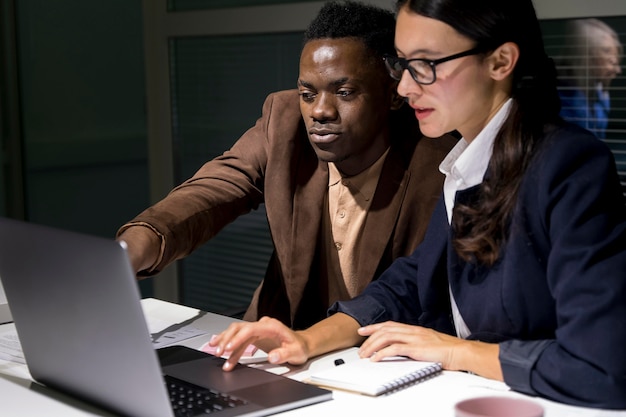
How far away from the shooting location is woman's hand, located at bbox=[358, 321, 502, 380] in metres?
1.60

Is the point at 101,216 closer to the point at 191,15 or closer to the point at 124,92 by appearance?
the point at 124,92

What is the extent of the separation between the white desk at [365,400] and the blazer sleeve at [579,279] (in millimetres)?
36

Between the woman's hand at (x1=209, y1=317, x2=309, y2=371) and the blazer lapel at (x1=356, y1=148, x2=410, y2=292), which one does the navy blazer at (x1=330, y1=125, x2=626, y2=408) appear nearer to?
the woman's hand at (x1=209, y1=317, x2=309, y2=371)

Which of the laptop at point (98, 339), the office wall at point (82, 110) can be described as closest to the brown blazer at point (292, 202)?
the laptop at point (98, 339)

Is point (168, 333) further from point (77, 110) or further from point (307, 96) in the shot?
point (77, 110)

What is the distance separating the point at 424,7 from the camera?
170 cm

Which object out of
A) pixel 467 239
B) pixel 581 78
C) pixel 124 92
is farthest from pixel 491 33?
pixel 124 92

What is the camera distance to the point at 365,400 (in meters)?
1.53

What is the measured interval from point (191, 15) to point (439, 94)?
2407mm

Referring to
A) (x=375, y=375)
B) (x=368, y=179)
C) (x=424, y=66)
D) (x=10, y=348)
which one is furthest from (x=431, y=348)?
(x=10, y=348)

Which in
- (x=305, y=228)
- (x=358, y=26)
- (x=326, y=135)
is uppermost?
(x=358, y=26)

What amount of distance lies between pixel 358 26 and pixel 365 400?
40.0 inches

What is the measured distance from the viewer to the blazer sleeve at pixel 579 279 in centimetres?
144

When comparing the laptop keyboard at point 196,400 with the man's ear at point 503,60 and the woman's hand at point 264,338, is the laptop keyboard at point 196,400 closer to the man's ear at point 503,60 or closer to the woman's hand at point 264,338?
the woman's hand at point 264,338
